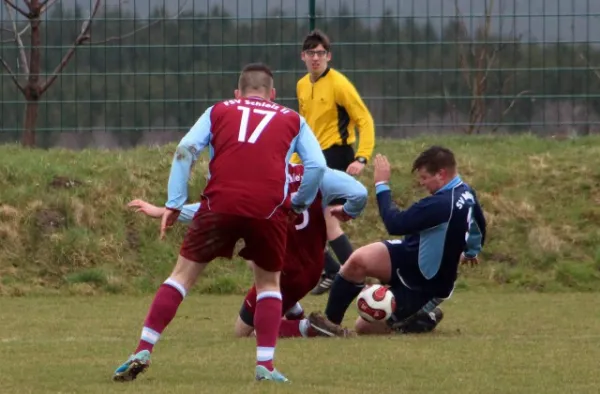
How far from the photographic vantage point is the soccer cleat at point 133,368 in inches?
279

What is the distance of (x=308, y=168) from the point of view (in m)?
7.44

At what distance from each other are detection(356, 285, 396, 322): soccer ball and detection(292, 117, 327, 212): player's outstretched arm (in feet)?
7.71

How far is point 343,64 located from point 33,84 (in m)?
3.68

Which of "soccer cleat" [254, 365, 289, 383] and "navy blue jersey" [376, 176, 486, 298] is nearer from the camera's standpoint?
"soccer cleat" [254, 365, 289, 383]

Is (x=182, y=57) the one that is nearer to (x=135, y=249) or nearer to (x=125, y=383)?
(x=135, y=249)

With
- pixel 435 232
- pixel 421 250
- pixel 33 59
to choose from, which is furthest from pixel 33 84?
pixel 435 232

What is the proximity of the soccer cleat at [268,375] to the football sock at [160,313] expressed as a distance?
20.7 inches

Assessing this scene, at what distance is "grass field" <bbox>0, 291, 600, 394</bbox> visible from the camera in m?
7.10

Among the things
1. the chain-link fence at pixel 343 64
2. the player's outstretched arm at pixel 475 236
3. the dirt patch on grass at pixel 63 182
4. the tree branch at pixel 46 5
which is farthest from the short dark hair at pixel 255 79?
the tree branch at pixel 46 5

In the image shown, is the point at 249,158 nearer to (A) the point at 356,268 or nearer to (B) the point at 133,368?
(B) the point at 133,368

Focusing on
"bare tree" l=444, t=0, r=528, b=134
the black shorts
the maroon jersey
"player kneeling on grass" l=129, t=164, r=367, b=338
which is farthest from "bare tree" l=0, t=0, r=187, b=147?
the maroon jersey

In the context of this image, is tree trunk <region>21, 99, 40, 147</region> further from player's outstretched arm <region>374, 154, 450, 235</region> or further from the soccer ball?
player's outstretched arm <region>374, 154, 450, 235</region>

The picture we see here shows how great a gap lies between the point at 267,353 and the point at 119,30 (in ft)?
35.6

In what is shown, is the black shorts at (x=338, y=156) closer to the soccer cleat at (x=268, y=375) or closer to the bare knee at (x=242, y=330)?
the bare knee at (x=242, y=330)
